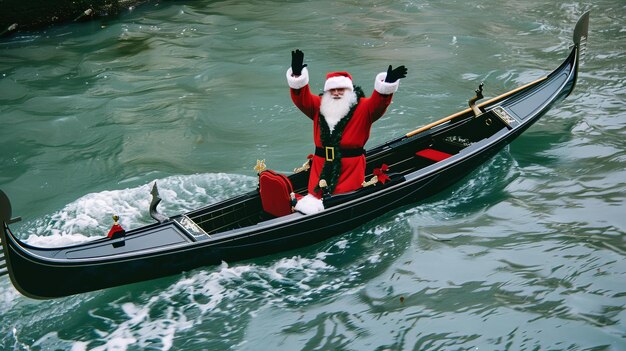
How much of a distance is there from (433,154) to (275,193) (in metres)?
1.87

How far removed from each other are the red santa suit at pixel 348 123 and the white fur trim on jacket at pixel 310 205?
8cm

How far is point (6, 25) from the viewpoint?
11820 mm

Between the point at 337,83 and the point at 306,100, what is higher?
the point at 337,83

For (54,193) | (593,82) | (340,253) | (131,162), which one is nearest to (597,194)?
(340,253)

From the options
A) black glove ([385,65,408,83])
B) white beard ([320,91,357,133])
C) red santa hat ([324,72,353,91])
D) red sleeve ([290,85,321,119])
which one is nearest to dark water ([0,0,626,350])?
white beard ([320,91,357,133])

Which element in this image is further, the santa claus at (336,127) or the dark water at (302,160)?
the santa claus at (336,127)

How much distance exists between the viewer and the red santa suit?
17.5 feet

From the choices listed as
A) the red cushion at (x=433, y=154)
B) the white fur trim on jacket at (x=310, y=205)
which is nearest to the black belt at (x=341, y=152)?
the white fur trim on jacket at (x=310, y=205)

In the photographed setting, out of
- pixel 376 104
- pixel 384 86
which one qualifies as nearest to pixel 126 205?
pixel 376 104

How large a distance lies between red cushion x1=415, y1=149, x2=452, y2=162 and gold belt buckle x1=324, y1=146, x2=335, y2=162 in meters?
1.29

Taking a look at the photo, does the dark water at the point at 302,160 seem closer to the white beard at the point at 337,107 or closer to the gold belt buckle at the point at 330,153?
the gold belt buckle at the point at 330,153

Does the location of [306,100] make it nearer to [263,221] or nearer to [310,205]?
[310,205]

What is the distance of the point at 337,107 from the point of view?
17.8ft

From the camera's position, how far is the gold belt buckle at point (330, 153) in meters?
5.49
